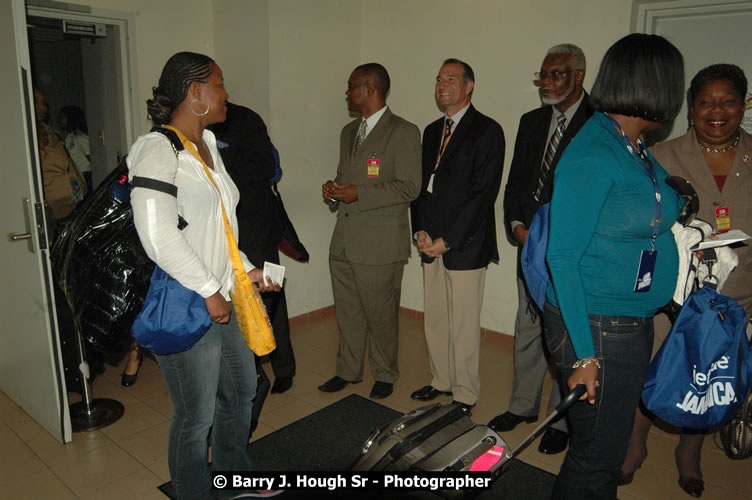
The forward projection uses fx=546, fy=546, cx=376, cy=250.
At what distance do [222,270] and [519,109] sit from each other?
284 cm

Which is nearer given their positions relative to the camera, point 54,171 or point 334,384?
point 334,384

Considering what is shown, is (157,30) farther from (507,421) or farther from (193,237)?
(507,421)

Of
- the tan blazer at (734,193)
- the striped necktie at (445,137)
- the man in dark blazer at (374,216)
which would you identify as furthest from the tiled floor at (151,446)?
the striped necktie at (445,137)

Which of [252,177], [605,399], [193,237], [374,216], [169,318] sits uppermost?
[252,177]

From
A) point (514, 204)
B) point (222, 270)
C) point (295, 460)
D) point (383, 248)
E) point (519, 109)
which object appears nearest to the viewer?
point (222, 270)

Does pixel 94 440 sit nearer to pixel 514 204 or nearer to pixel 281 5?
pixel 514 204

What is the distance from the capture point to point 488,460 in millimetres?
1854

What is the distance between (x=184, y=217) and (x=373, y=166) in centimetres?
165

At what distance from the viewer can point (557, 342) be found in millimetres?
1633

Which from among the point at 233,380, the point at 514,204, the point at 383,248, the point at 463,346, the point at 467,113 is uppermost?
the point at 467,113

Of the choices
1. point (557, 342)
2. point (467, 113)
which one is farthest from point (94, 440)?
point (467, 113)

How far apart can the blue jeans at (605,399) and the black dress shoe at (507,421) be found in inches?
52.2

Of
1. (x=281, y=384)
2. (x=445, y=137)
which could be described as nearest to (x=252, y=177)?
(x=445, y=137)

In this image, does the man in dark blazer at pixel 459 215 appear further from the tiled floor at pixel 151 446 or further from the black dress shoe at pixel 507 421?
the tiled floor at pixel 151 446
